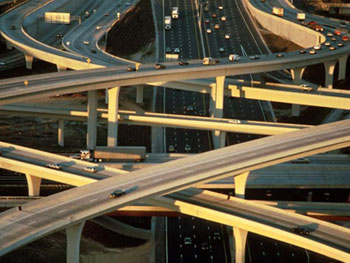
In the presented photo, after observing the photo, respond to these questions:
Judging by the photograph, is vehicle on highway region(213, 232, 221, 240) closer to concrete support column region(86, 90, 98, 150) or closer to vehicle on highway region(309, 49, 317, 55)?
concrete support column region(86, 90, 98, 150)

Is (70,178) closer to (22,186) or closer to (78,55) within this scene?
(22,186)

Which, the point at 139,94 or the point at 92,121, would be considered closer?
the point at 92,121

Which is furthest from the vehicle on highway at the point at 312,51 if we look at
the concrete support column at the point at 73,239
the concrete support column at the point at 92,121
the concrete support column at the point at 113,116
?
the concrete support column at the point at 73,239

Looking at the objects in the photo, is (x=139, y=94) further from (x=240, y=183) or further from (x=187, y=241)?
(x=240, y=183)

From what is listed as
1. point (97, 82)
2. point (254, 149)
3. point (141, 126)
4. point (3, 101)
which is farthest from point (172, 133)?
point (254, 149)

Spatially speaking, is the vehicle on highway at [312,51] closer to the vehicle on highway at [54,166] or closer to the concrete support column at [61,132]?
the concrete support column at [61,132]

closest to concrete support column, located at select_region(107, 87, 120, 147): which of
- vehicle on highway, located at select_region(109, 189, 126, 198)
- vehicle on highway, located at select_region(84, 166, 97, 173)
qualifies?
vehicle on highway, located at select_region(84, 166, 97, 173)

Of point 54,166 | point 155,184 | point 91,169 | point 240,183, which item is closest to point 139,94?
point 54,166
